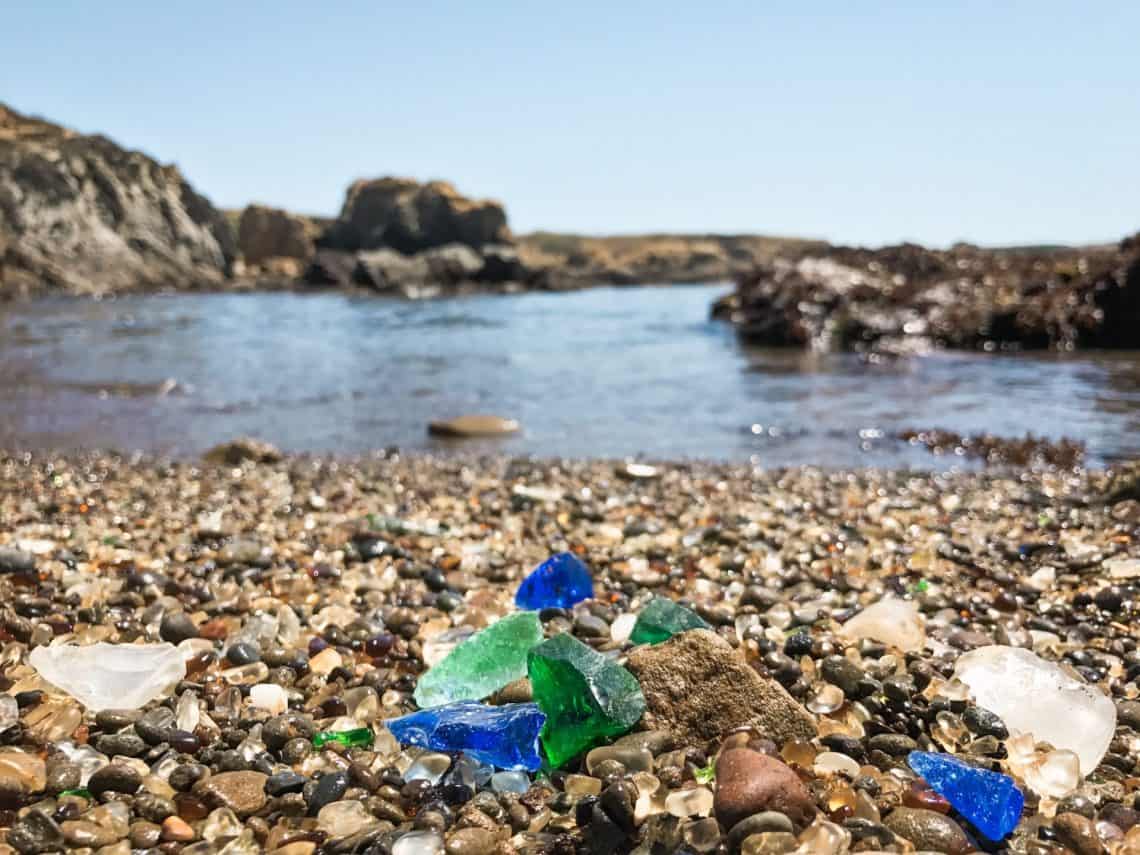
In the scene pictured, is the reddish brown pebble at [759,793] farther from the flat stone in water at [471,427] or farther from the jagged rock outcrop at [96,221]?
the jagged rock outcrop at [96,221]

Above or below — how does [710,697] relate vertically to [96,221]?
below

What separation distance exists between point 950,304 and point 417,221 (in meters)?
→ 71.1

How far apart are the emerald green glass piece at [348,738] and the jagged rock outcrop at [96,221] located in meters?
54.5

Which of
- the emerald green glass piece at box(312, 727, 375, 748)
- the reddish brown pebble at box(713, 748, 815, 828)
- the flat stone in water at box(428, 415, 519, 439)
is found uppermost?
the reddish brown pebble at box(713, 748, 815, 828)

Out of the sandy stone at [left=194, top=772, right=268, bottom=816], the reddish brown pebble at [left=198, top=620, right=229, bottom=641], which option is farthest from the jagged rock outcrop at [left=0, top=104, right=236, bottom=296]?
the sandy stone at [left=194, top=772, right=268, bottom=816]

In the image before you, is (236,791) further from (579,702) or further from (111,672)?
(579,702)

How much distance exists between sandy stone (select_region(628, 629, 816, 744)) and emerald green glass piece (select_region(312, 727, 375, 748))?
779 millimetres

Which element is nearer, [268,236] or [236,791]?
[236,791]

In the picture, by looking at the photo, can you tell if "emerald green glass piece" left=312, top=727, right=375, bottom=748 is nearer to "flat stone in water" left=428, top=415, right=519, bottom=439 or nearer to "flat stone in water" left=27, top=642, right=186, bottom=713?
"flat stone in water" left=27, top=642, right=186, bottom=713

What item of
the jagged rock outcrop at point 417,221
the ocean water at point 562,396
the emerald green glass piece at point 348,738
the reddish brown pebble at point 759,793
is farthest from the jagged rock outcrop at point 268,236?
the reddish brown pebble at point 759,793

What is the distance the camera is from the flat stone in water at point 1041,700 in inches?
84.0

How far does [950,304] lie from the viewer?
18719 mm

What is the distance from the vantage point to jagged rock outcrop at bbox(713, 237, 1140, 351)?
1683 centimetres

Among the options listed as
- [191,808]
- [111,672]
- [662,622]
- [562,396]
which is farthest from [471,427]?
[191,808]
